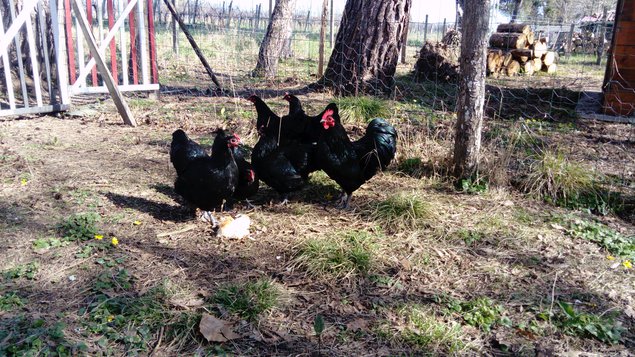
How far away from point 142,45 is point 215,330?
682cm

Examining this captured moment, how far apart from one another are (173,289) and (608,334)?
108 inches

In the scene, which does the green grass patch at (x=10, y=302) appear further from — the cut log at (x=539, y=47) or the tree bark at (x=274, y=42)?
the cut log at (x=539, y=47)

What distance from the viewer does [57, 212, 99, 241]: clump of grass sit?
3.55 metres

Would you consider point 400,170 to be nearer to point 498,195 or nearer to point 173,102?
point 498,195

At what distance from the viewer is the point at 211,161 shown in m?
3.97

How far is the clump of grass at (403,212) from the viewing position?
4055 mm

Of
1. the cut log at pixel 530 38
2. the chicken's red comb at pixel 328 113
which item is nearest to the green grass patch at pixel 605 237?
the chicken's red comb at pixel 328 113

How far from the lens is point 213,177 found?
3.90 meters

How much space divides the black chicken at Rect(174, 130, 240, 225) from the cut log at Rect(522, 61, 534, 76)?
10840 mm

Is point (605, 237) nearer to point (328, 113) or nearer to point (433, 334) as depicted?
point (433, 334)

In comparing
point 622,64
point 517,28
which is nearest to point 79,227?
point 622,64

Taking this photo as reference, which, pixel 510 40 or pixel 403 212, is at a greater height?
pixel 510 40

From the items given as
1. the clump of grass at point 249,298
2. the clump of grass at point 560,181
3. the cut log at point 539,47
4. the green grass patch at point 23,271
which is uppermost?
the cut log at point 539,47

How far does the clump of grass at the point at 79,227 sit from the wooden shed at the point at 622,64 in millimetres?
7484
